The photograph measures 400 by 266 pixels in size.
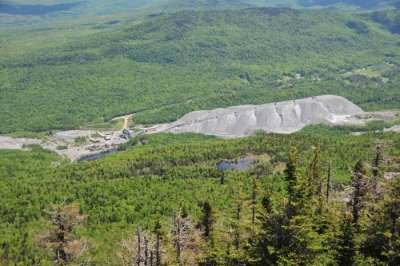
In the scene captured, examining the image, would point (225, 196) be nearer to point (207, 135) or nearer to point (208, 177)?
point (208, 177)

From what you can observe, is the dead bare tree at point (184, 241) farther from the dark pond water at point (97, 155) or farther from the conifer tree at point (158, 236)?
the dark pond water at point (97, 155)

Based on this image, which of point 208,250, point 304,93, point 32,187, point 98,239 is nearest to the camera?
point 208,250

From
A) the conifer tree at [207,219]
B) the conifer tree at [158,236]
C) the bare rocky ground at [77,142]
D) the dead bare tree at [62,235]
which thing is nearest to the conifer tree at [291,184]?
the conifer tree at [158,236]

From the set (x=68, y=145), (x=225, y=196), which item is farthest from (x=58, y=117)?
(x=225, y=196)

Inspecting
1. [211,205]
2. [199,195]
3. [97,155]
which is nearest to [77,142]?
[97,155]

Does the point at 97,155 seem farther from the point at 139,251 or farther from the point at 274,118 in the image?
the point at 139,251

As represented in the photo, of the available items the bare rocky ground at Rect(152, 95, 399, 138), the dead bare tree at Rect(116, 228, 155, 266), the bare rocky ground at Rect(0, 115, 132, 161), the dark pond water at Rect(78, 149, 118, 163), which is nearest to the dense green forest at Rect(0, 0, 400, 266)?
the dead bare tree at Rect(116, 228, 155, 266)

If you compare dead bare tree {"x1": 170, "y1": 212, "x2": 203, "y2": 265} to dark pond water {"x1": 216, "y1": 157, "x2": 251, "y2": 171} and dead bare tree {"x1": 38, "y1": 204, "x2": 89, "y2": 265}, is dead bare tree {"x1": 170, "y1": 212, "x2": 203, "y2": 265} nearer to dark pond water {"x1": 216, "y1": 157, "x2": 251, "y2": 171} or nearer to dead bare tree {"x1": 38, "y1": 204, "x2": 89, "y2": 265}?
dead bare tree {"x1": 38, "y1": 204, "x2": 89, "y2": 265}
